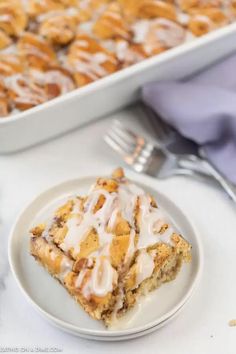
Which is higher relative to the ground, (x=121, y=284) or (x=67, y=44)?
(x=67, y=44)

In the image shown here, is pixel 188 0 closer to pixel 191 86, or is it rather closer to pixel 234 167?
pixel 191 86

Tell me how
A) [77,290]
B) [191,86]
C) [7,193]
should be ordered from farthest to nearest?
[191,86] → [7,193] → [77,290]

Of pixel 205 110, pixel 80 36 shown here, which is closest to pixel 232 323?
pixel 205 110

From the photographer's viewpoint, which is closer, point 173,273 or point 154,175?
point 173,273

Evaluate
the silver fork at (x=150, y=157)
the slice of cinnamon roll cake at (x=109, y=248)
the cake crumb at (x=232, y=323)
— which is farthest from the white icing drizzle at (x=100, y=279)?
the silver fork at (x=150, y=157)

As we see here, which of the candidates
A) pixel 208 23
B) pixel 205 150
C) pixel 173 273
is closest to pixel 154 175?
pixel 205 150

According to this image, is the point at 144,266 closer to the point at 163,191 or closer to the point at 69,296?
the point at 69,296

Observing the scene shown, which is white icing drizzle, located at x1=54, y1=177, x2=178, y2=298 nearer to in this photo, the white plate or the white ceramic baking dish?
the white plate

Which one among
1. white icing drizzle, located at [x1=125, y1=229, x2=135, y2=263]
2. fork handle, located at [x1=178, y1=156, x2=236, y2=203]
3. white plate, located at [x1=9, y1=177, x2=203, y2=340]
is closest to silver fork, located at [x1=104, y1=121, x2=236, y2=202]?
fork handle, located at [x1=178, y1=156, x2=236, y2=203]
